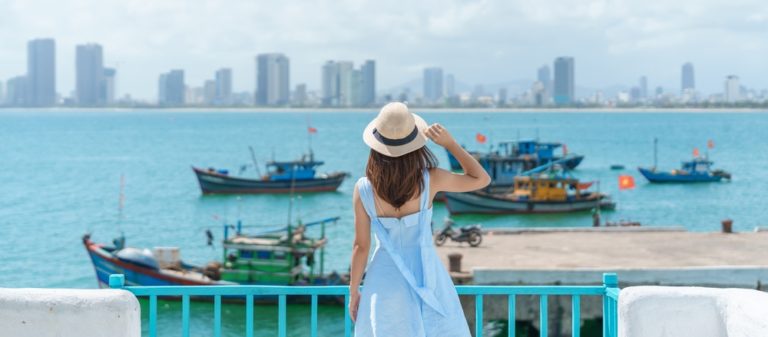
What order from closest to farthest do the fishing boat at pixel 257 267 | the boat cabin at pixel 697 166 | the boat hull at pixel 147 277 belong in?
the fishing boat at pixel 257 267, the boat hull at pixel 147 277, the boat cabin at pixel 697 166

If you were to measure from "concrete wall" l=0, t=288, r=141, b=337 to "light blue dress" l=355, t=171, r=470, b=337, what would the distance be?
131 centimetres

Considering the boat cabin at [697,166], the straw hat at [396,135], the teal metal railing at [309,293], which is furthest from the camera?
the boat cabin at [697,166]

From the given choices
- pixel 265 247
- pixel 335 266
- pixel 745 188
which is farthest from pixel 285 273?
pixel 745 188

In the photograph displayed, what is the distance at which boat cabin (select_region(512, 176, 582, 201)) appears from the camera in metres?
50.9

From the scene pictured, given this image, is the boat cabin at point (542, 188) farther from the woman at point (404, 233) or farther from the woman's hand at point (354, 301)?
the woman at point (404, 233)

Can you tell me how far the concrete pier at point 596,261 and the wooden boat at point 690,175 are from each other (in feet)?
147

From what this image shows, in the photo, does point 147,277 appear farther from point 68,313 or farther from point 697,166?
point 697,166

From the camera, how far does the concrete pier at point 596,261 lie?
1894cm

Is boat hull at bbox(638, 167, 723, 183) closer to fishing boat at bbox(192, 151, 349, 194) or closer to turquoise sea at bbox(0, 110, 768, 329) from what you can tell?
turquoise sea at bbox(0, 110, 768, 329)

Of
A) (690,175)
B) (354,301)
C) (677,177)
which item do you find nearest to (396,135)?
(354,301)

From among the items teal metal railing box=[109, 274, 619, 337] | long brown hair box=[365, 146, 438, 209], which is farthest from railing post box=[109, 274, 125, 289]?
long brown hair box=[365, 146, 438, 209]

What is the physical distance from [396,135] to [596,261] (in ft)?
56.5

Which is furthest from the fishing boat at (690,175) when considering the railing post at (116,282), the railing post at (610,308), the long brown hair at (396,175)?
the long brown hair at (396,175)

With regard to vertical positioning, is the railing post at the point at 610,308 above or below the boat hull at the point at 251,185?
above
